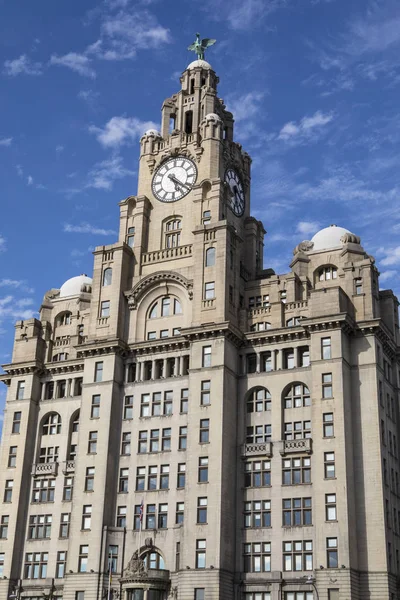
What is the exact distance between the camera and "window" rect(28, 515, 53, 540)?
291 feet

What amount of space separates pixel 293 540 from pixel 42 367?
3532 cm

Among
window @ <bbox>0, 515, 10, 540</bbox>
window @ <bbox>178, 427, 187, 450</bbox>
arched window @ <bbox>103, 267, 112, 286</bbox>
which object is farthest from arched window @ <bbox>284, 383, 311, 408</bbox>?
window @ <bbox>0, 515, 10, 540</bbox>

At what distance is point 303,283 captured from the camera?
3543 inches

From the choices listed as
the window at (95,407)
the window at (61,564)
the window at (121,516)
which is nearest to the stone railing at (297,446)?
the window at (121,516)

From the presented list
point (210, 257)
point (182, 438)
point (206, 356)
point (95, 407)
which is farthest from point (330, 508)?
point (210, 257)

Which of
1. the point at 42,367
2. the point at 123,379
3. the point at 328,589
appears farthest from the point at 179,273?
the point at 328,589

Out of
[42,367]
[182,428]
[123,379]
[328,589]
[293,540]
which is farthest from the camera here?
[42,367]

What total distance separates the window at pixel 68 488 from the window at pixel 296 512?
76.1 feet

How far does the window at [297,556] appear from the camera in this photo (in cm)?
7575

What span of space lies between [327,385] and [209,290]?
16.3 meters

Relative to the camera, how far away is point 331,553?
2904 inches

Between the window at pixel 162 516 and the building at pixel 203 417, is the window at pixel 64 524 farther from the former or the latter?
the window at pixel 162 516

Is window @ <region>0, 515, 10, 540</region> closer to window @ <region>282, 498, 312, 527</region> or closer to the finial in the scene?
window @ <region>282, 498, 312, 527</region>

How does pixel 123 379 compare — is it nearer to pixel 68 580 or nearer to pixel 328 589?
pixel 68 580
